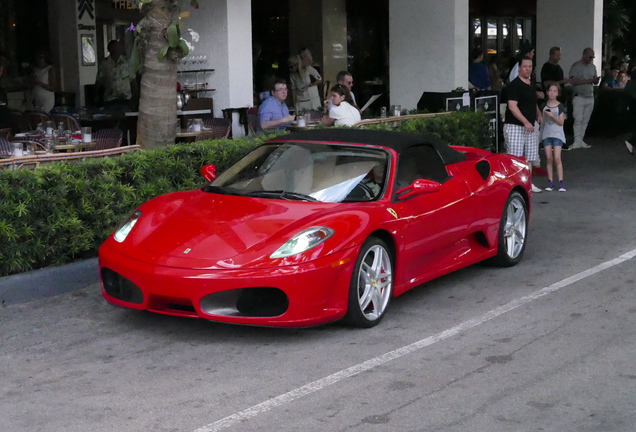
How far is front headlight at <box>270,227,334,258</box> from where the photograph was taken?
627 cm

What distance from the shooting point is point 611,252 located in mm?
9234

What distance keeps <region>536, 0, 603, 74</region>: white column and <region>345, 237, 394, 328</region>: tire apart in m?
16.6

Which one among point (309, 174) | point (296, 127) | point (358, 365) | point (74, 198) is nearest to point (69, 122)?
point (296, 127)

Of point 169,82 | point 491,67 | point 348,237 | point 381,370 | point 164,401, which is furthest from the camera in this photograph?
point 491,67

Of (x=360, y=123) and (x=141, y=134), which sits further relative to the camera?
(x=360, y=123)

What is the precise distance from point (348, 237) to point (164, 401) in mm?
1774

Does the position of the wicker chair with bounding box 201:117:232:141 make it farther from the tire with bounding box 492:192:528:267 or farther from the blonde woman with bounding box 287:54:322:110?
the blonde woman with bounding box 287:54:322:110

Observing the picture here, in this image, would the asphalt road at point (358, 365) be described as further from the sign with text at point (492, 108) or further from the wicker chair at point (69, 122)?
the sign with text at point (492, 108)

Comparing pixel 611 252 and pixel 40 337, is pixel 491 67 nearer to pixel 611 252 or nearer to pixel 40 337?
Result: pixel 611 252

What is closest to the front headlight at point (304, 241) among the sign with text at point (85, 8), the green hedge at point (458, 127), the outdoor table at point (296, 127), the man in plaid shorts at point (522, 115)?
the green hedge at point (458, 127)

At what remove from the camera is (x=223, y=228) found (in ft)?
21.5

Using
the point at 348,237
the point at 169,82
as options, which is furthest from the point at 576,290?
the point at 169,82

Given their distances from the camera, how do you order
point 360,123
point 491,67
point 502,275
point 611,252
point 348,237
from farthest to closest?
point 491,67, point 360,123, point 611,252, point 502,275, point 348,237

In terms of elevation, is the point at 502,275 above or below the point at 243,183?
below
